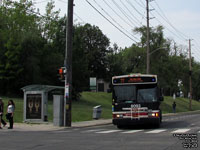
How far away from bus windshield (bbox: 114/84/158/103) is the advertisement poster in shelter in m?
7.59

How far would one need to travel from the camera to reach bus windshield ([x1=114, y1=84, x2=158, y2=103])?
62.5 feet

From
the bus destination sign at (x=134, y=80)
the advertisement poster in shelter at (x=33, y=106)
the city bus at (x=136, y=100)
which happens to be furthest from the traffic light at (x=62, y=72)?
the city bus at (x=136, y=100)

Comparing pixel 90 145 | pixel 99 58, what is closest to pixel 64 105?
pixel 90 145

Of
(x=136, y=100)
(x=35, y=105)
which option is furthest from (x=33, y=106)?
(x=136, y=100)

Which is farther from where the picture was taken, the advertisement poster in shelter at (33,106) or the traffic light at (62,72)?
the advertisement poster in shelter at (33,106)

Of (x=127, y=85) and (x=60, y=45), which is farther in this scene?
(x=60, y=45)

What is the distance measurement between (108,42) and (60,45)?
2968 centimetres

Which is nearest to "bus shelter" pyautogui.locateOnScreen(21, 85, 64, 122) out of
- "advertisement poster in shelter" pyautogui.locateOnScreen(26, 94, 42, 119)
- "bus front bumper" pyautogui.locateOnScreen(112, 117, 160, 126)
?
"advertisement poster in shelter" pyautogui.locateOnScreen(26, 94, 42, 119)

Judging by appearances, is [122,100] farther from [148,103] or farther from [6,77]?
[6,77]

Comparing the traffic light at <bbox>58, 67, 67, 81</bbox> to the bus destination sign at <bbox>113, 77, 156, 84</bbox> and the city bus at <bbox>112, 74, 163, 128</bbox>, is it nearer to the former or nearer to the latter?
the bus destination sign at <bbox>113, 77, 156, 84</bbox>

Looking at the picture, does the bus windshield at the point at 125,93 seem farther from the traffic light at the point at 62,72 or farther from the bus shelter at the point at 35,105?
the bus shelter at the point at 35,105

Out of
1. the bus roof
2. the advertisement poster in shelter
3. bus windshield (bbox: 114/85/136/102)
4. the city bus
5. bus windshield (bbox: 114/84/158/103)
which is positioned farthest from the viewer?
the advertisement poster in shelter

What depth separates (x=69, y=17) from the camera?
73.7 feet

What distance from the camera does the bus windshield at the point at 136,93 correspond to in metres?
19.0
